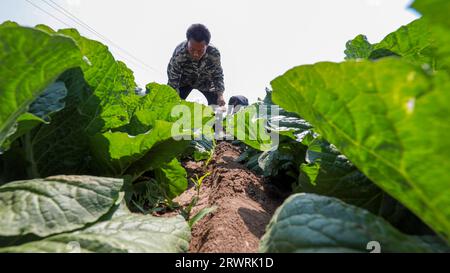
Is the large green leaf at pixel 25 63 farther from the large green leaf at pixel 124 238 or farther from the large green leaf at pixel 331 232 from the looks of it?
the large green leaf at pixel 331 232

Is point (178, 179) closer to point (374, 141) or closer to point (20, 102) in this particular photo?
point (20, 102)

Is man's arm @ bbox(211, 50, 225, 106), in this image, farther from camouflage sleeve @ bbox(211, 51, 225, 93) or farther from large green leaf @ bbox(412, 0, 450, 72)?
large green leaf @ bbox(412, 0, 450, 72)

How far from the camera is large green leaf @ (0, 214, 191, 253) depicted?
85cm

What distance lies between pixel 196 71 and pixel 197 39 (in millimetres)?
778

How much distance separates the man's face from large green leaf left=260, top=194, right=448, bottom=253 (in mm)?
5928

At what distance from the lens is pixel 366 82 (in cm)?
61

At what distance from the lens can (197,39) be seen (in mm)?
6414

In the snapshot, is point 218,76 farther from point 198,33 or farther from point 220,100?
point 198,33

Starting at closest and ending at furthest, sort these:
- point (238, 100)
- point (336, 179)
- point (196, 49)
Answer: point (336, 179) → point (196, 49) → point (238, 100)

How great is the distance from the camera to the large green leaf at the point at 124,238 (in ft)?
2.78

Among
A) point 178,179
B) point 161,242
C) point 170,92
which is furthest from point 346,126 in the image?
point 170,92

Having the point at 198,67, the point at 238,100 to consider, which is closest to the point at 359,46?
the point at 198,67

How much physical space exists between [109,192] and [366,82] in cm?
72

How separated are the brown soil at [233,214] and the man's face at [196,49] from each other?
165 inches
